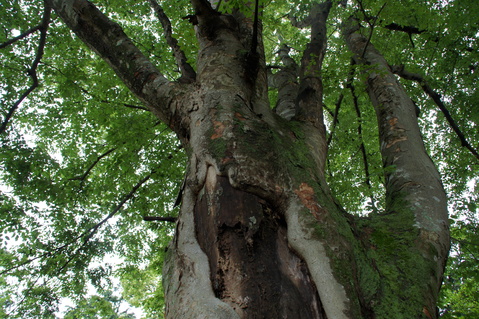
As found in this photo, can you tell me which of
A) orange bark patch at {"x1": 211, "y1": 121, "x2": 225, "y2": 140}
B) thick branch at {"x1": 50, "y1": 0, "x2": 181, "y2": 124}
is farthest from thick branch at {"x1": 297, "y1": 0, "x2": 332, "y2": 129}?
thick branch at {"x1": 50, "y1": 0, "x2": 181, "y2": 124}

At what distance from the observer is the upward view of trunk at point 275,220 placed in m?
1.33

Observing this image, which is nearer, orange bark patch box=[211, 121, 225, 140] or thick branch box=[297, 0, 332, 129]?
orange bark patch box=[211, 121, 225, 140]

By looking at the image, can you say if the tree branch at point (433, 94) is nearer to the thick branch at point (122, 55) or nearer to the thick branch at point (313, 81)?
the thick branch at point (313, 81)

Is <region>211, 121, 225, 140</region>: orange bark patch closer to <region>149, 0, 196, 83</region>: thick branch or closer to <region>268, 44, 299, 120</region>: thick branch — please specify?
<region>149, 0, 196, 83</region>: thick branch

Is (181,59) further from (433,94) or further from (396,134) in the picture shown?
(433,94)

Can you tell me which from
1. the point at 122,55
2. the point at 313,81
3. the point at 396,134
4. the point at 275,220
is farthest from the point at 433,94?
the point at 122,55

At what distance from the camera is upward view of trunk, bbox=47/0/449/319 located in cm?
133

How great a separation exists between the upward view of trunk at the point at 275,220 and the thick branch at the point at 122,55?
19 mm

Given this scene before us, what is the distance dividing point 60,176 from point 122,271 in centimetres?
274

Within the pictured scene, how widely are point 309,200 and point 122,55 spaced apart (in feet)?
7.79

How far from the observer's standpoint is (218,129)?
197cm

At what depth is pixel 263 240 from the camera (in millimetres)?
1485

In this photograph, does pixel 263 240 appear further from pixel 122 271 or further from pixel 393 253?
pixel 122 271

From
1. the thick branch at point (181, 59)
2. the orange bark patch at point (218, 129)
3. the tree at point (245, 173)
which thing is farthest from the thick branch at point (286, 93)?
the orange bark patch at point (218, 129)
